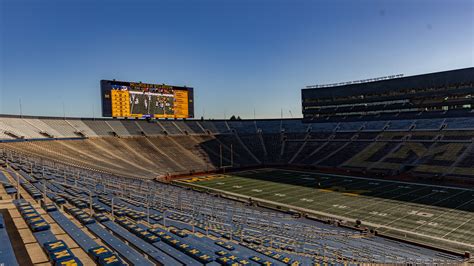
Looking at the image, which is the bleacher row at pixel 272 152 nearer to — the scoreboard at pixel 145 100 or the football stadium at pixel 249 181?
the football stadium at pixel 249 181

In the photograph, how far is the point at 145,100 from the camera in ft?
211

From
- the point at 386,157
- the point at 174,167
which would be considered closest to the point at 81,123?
the point at 174,167

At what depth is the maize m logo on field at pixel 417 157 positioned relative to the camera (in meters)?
49.5

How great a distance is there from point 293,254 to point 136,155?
50.7m

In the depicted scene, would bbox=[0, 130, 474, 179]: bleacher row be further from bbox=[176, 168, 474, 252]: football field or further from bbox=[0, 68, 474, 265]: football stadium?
bbox=[176, 168, 474, 252]: football field

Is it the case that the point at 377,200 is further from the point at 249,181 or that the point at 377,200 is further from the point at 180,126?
the point at 180,126

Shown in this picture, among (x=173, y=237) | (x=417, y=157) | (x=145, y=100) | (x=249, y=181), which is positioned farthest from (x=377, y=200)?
(x=145, y=100)

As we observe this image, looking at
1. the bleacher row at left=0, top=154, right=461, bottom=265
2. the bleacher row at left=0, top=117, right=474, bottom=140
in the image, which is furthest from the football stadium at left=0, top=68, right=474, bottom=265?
the bleacher row at left=0, top=117, right=474, bottom=140

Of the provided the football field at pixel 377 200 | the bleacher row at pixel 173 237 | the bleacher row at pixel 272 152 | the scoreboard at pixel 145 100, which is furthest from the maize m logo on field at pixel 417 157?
the scoreboard at pixel 145 100

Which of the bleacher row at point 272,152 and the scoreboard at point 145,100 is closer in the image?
the bleacher row at point 272,152

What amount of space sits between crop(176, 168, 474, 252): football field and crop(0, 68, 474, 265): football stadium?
208 mm

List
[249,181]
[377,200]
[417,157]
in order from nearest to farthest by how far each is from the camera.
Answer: [377,200]
[249,181]
[417,157]

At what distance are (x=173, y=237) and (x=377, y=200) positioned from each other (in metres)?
30.5

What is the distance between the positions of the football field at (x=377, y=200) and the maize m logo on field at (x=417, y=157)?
7314 mm
